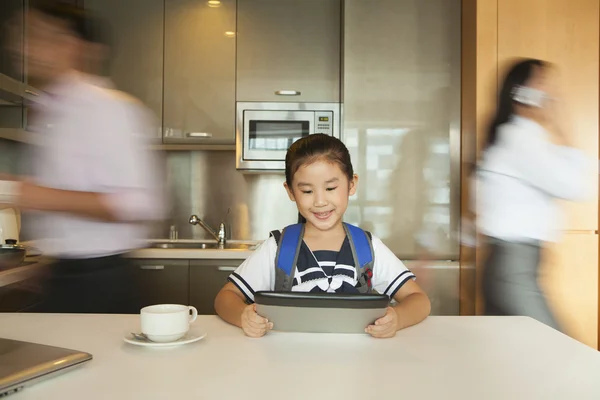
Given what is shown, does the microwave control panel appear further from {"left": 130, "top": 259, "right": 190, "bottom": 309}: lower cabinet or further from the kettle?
the kettle

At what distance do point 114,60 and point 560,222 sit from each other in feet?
8.26

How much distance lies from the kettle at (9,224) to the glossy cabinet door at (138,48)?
0.86m

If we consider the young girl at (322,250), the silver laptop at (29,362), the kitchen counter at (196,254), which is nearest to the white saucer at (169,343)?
the silver laptop at (29,362)

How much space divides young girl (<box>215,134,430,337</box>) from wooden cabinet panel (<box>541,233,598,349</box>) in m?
1.52

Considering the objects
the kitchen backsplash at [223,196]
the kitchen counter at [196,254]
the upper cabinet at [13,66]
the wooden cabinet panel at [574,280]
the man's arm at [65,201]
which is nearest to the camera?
the man's arm at [65,201]

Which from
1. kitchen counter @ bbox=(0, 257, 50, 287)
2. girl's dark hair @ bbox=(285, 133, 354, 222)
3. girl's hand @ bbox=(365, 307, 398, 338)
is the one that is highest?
girl's dark hair @ bbox=(285, 133, 354, 222)

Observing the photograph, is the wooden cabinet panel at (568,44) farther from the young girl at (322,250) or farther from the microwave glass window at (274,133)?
the young girl at (322,250)

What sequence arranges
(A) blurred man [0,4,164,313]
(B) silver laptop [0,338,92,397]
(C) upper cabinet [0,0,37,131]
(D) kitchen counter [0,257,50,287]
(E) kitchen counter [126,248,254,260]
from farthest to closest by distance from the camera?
(E) kitchen counter [126,248,254,260] < (C) upper cabinet [0,0,37,131] < (D) kitchen counter [0,257,50,287] < (A) blurred man [0,4,164,313] < (B) silver laptop [0,338,92,397]

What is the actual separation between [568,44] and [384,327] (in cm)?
224

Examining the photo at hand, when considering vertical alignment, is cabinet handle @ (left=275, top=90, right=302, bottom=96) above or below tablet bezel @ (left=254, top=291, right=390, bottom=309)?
above

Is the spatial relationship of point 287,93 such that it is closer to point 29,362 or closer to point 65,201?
point 65,201

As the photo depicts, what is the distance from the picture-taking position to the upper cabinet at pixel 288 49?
3002mm

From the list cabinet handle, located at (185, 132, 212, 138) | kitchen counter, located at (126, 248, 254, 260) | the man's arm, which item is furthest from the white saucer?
cabinet handle, located at (185, 132, 212, 138)

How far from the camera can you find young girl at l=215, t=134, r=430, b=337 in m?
1.38
